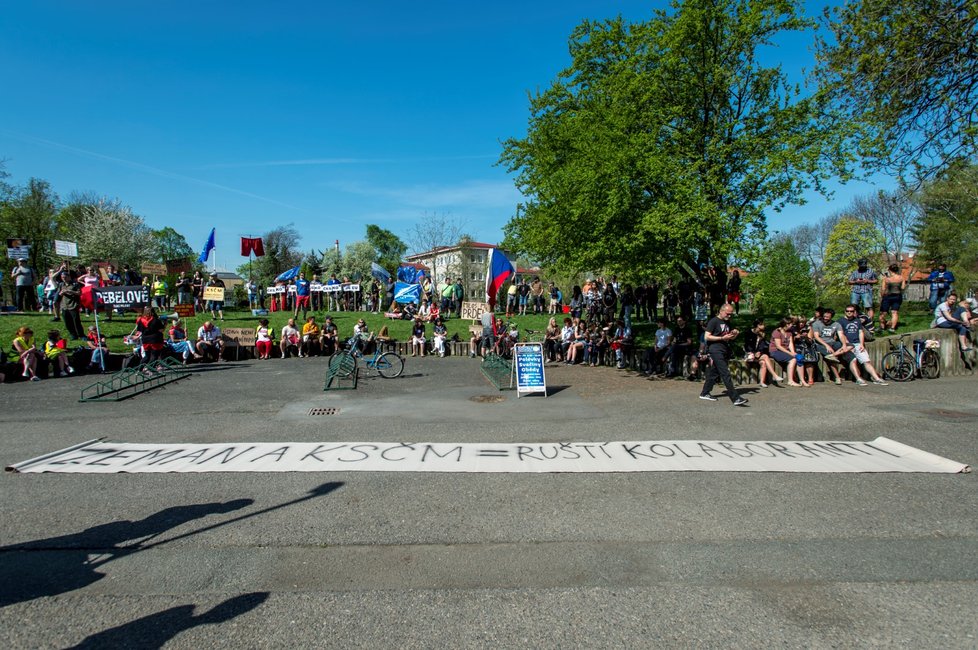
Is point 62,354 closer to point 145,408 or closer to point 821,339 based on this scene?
point 145,408

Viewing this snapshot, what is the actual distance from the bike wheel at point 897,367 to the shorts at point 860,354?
824 millimetres

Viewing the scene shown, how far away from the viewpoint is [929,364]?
13.1 metres

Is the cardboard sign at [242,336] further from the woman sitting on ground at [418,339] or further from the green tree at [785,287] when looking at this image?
the green tree at [785,287]

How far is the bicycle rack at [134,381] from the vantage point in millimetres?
11786

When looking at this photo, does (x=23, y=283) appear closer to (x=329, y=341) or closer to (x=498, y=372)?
(x=329, y=341)

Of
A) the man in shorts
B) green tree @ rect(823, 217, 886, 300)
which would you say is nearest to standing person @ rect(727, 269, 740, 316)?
the man in shorts

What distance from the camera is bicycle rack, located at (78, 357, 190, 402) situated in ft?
38.7

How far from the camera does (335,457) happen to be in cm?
689

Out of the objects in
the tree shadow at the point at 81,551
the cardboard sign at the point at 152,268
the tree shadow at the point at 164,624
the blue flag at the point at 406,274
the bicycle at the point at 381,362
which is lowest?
the tree shadow at the point at 164,624

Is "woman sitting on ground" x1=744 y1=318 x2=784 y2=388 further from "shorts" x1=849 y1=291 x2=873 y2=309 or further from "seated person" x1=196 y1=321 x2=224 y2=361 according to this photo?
"seated person" x1=196 y1=321 x2=224 y2=361

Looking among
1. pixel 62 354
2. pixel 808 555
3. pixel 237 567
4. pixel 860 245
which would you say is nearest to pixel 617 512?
pixel 808 555

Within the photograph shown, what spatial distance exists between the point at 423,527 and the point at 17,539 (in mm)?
3399

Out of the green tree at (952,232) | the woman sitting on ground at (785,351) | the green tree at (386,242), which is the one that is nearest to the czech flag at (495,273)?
the woman sitting on ground at (785,351)

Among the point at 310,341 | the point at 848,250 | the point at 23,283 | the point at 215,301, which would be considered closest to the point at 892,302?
the point at 310,341
